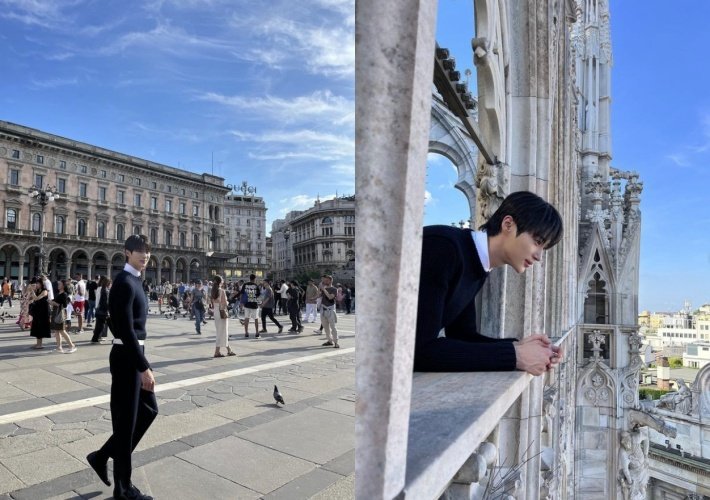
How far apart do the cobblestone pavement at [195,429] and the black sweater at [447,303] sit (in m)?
1.99

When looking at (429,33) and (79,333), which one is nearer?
(429,33)

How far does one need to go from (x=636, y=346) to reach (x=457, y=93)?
374 inches

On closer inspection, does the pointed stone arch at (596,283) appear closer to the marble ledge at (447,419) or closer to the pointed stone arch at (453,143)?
the pointed stone arch at (453,143)

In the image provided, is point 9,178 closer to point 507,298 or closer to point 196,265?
point 196,265

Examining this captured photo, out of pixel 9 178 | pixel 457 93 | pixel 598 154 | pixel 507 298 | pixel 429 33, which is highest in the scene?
pixel 9 178

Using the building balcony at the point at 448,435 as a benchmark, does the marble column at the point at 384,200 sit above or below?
above

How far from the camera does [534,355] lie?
1416mm

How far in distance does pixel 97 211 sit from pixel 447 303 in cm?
6268

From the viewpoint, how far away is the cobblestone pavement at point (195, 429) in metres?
3.00

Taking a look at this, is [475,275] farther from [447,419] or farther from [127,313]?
[127,313]

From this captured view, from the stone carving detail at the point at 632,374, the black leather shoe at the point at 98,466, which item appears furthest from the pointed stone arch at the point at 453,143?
the black leather shoe at the point at 98,466

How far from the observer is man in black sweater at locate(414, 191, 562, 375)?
130cm

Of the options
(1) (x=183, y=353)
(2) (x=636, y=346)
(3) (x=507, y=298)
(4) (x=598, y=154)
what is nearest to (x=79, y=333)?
(1) (x=183, y=353)

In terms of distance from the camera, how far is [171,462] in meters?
3.33
